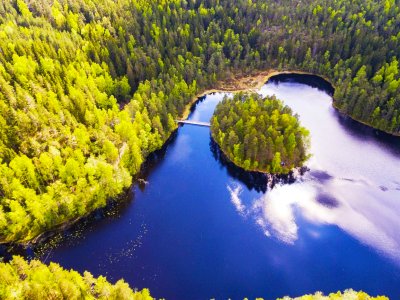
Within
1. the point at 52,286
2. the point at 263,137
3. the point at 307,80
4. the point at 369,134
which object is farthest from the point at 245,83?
the point at 52,286

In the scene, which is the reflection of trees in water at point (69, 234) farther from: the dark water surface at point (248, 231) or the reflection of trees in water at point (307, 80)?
the reflection of trees in water at point (307, 80)

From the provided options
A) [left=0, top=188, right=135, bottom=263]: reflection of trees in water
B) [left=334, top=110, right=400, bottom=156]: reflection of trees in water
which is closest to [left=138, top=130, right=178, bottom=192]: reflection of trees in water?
[left=0, top=188, right=135, bottom=263]: reflection of trees in water

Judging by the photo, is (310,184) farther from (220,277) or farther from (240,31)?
(240,31)

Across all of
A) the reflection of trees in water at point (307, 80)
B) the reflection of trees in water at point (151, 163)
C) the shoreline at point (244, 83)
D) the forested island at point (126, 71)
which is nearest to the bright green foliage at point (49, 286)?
the forested island at point (126, 71)

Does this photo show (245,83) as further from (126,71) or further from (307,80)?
(126,71)

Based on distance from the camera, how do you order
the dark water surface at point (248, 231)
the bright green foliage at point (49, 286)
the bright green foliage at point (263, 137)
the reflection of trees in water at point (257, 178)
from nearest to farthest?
the bright green foliage at point (49, 286), the dark water surface at point (248, 231), the reflection of trees in water at point (257, 178), the bright green foliage at point (263, 137)

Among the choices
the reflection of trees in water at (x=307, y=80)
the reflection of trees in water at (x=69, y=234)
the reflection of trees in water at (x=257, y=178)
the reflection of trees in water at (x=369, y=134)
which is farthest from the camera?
the reflection of trees in water at (x=307, y=80)
